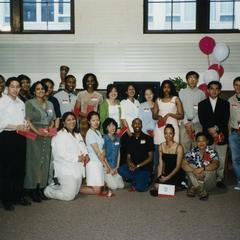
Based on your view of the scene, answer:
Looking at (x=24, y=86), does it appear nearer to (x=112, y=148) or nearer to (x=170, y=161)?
(x=112, y=148)

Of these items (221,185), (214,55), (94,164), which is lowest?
(221,185)

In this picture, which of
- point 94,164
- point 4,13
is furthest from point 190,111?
point 4,13

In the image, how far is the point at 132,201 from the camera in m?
5.27

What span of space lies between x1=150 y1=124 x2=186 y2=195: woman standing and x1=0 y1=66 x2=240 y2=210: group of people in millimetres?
14

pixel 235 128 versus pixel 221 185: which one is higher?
pixel 235 128

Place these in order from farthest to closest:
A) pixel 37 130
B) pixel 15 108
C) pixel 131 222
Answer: pixel 37 130
pixel 15 108
pixel 131 222

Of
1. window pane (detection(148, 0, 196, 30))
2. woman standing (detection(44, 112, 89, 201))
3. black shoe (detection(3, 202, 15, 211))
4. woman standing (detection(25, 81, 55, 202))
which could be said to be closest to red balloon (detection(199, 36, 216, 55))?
window pane (detection(148, 0, 196, 30))

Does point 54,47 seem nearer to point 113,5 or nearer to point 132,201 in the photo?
point 113,5

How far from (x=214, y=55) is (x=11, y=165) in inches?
185

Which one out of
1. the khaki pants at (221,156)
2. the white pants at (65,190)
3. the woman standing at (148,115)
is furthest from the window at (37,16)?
the white pants at (65,190)

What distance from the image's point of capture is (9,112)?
480 cm

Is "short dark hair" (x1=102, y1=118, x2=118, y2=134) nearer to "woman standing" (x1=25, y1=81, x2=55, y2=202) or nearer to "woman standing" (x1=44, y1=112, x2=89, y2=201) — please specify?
"woman standing" (x1=44, y1=112, x2=89, y2=201)

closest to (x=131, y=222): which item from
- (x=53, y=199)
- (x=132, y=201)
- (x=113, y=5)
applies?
(x=132, y=201)

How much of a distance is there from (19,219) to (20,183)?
674mm
